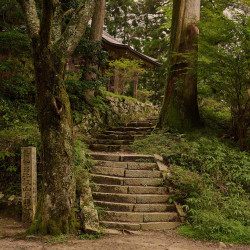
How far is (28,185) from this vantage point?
14.9 ft

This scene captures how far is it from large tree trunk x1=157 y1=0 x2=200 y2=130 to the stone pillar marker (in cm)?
506

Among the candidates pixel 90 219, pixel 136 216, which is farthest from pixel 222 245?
pixel 90 219

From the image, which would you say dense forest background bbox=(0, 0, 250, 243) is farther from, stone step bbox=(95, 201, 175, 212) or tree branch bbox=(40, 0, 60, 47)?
tree branch bbox=(40, 0, 60, 47)

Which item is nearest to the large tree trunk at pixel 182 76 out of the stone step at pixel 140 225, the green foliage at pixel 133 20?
the stone step at pixel 140 225

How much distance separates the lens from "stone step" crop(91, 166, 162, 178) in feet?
20.1

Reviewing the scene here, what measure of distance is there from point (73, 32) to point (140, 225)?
379cm

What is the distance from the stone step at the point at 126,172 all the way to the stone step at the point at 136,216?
4.10ft

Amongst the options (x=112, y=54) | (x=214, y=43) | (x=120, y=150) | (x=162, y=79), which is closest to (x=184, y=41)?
(x=214, y=43)

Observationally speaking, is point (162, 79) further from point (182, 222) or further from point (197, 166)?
point (182, 222)

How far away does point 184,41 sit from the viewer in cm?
859

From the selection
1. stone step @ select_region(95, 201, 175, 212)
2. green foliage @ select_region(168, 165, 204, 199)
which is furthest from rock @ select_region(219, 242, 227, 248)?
stone step @ select_region(95, 201, 175, 212)

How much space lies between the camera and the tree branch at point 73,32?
4152mm

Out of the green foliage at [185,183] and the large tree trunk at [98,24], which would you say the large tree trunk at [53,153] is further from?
the large tree trunk at [98,24]

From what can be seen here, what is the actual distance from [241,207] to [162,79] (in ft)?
55.0
